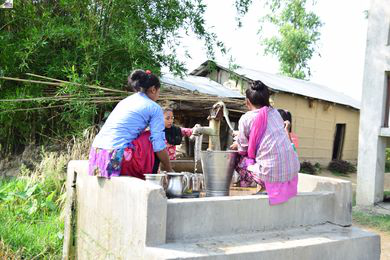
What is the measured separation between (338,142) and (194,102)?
11.7 m

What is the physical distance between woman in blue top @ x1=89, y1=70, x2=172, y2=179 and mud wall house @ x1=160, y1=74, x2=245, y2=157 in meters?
3.01

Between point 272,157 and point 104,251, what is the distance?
1528 millimetres

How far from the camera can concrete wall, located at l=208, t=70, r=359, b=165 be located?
15.5 meters

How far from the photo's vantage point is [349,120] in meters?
19.5

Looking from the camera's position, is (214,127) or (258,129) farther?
(214,127)

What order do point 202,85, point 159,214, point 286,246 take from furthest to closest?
point 202,85
point 286,246
point 159,214

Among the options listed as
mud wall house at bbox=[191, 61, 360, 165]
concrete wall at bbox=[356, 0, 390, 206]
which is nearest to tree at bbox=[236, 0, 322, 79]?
mud wall house at bbox=[191, 61, 360, 165]

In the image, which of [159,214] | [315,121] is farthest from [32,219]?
[315,121]

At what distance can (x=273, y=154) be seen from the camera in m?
3.61

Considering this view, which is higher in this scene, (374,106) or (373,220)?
(374,106)

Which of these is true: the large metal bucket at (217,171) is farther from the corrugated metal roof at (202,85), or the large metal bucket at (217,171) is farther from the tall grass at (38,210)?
the corrugated metal roof at (202,85)

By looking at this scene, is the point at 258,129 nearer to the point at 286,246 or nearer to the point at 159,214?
the point at 286,246

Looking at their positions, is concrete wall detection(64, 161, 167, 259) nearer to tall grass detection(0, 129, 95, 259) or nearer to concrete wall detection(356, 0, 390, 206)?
tall grass detection(0, 129, 95, 259)

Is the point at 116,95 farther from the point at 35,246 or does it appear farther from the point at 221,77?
the point at 221,77
